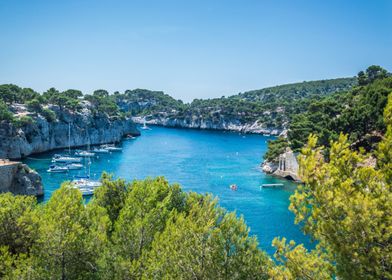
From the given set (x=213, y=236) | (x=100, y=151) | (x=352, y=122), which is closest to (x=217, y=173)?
(x=352, y=122)

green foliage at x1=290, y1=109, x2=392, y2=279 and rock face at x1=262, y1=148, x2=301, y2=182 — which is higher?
green foliage at x1=290, y1=109, x2=392, y2=279

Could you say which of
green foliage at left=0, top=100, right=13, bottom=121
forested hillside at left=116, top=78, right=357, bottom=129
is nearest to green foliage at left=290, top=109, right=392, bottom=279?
green foliage at left=0, top=100, right=13, bottom=121

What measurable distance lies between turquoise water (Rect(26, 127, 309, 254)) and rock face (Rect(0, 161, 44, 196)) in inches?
77.4

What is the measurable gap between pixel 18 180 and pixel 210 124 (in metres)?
127

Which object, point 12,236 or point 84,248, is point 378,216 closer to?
point 84,248

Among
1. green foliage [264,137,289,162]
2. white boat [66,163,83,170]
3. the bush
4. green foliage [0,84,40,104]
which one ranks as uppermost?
green foliage [0,84,40,104]

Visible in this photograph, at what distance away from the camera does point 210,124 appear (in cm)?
16612

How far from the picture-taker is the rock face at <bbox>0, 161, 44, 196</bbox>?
40.6 meters

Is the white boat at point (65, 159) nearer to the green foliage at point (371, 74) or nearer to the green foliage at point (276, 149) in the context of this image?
the green foliage at point (276, 149)

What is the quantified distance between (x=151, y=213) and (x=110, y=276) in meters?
3.49

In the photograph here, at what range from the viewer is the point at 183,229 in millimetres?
14820

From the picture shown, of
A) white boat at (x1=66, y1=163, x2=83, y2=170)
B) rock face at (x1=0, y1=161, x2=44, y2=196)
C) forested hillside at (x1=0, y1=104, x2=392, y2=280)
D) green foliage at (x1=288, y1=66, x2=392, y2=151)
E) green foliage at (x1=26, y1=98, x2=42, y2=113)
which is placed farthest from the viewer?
green foliage at (x1=26, y1=98, x2=42, y2=113)

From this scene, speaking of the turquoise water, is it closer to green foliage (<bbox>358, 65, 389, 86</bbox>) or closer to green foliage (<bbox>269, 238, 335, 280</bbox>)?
green foliage (<bbox>269, 238, 335, 280</bbox>)

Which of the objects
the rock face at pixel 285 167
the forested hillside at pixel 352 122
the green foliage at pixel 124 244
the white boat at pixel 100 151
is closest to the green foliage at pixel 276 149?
the forested hillside at pixel 352 122
